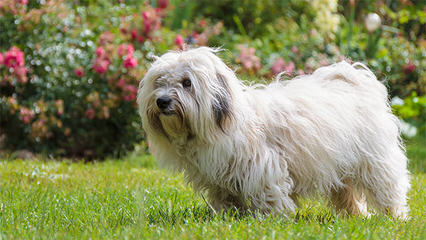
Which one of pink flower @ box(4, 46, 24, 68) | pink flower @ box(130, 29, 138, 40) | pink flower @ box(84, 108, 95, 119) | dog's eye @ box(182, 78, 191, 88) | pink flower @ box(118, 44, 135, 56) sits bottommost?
pink flower @ box(84, 108, 95, 119)

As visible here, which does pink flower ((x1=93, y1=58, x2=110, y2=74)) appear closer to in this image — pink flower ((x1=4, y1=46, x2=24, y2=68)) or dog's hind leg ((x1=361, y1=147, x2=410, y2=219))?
pink flower ((x1=4, y1=46, x2=24, y2=68))

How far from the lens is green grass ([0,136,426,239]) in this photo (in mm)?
3637

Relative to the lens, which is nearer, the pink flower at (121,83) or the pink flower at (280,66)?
the pink flower at (121,83)

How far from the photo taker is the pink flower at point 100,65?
778 cm

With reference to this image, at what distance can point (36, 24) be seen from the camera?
7812 millimetres

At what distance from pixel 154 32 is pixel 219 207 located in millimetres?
4594

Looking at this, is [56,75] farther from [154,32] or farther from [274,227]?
[274,227]

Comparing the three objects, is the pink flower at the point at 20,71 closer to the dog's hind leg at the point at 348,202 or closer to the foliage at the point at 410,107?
the dog's hind leg at the point at 348,202

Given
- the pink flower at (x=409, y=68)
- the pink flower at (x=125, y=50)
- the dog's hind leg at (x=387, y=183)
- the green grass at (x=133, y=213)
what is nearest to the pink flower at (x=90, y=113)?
the pink flower at (x=125, y=50)

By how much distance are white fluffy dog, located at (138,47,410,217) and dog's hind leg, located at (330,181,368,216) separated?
105 mm

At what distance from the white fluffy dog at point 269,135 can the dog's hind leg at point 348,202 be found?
0.10m

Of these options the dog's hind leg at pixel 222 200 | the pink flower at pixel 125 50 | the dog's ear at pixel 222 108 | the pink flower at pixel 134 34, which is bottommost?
the dog's hind leg at pixel 222 200

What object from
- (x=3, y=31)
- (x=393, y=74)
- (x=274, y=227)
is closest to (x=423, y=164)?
(x=393, y=74)

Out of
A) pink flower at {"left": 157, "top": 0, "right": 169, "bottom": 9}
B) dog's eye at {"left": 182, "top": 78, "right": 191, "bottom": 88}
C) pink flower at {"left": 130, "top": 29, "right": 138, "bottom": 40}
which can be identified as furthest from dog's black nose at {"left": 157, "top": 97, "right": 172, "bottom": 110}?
pink flower at {"left": 157, "top": 0, "right": 169, "bottom": 9}
